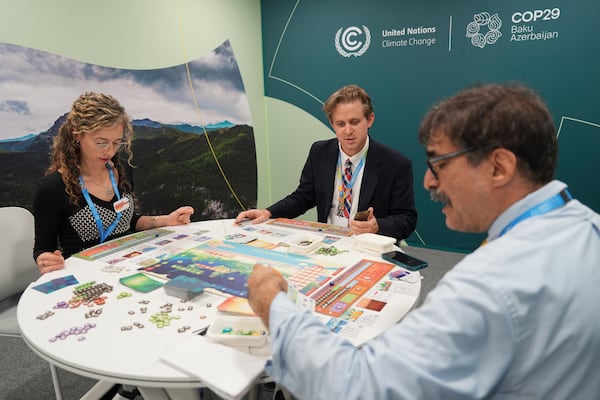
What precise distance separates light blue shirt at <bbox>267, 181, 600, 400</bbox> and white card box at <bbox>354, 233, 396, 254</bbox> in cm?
99

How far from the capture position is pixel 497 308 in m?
0.75

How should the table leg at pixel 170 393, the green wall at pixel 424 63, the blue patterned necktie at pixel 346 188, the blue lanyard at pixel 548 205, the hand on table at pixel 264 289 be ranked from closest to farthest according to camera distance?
the blue lanyard at pixel 548 205 < the hand on table at pixel 264 289 < the table leg at pixel 170 393 < the blue patterned necktie at pixel 346 188 < the green wall at pixel 424 63

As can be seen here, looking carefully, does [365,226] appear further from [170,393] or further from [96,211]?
[96,211]

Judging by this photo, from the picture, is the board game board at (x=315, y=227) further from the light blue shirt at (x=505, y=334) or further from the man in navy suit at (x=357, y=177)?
the light blue shirt at (x=505, y=334)

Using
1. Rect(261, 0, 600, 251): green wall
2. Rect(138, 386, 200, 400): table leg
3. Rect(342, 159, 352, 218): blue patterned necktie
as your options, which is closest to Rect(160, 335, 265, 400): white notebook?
Rect(138, 386, 200, 400): table leg

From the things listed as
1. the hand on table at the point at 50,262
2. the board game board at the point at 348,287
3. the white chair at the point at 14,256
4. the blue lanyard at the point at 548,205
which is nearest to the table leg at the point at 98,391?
the white chair at the point at 14,256

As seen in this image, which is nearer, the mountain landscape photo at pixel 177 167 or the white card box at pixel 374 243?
the white card box at pixel 374 243

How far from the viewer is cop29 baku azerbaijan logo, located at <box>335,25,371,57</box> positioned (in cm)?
435

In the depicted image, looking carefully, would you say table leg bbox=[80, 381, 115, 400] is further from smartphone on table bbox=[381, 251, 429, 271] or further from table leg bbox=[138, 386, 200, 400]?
smartphone on table bbox=[381, 251, 429, 271]

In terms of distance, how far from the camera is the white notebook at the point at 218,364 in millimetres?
974

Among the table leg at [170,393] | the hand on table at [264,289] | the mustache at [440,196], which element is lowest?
the table leg at [170,393]

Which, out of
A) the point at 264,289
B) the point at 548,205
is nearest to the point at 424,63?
the point at 548,205

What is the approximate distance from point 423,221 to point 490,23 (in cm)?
210

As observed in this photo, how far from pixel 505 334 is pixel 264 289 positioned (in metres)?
0.61
